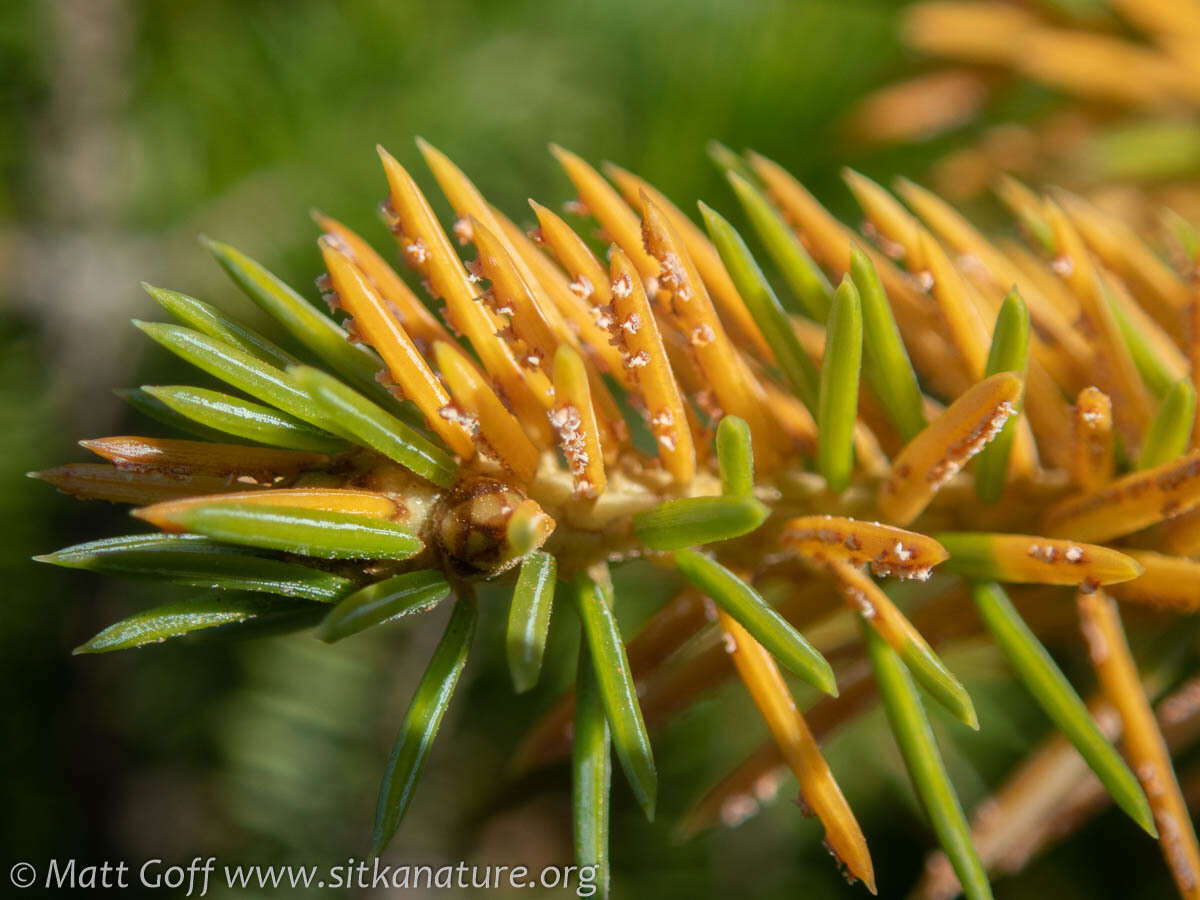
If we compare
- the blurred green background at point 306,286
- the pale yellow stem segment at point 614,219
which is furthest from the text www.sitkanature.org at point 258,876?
the pale yellow stem segment at point 614,219

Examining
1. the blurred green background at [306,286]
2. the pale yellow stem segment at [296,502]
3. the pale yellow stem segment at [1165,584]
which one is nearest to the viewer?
the pale yellow stem segment at [296,502]

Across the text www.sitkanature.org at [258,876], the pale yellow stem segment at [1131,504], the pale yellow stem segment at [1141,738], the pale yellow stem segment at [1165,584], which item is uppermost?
the pale yellow stem segment at [1131,504]

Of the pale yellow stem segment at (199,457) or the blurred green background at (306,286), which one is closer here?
the pale yellow stem segment at (199,457)

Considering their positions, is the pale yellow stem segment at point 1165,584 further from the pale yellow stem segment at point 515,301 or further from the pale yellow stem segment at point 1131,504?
the pale yellow stem segment at point 515,301

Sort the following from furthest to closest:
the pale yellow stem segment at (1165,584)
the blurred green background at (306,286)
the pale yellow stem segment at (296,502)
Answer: the blurred green background at (306,286), the pale yellow stem segment at (1165,584), the pale yellow stem segment at (296,502)

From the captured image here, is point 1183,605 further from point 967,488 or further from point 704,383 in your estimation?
point 704,383

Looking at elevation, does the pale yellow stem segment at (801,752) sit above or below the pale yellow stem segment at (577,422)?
below

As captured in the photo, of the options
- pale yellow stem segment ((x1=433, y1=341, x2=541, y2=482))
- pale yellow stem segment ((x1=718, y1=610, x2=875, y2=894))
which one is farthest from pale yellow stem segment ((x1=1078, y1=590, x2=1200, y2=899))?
pale yellow stem segment ((x1=433, y1=341, x2=541, y2=482))
